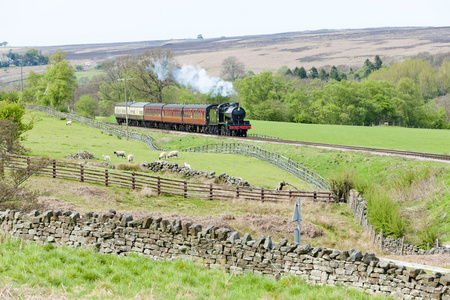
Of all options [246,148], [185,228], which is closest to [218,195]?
[185,228]

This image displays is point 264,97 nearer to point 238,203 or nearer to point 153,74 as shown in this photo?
point 153,74

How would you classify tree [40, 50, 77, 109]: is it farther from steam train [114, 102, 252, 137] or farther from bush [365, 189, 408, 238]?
bush [365, 189, 408, 238]

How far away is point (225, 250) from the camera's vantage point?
43.0ft

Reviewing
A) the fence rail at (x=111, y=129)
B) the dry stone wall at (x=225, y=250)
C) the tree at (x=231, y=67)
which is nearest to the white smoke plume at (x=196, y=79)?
the fence rail at (x=111, y=129)

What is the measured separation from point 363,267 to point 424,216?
1919 cm

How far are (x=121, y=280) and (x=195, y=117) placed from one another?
5712 centimetres

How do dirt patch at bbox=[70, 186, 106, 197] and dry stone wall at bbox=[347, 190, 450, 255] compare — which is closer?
dry stone wall at bbox=[347, 190, 450, 255]

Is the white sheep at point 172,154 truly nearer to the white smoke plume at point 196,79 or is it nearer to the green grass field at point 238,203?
the green grass field at point 238,203

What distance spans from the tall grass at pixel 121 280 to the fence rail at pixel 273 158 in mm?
22443

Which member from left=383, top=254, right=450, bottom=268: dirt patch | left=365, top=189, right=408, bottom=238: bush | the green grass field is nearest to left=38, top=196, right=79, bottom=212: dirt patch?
the green grass field

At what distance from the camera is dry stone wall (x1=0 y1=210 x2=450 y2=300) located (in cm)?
1139

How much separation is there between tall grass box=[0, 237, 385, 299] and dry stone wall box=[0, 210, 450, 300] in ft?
1.46

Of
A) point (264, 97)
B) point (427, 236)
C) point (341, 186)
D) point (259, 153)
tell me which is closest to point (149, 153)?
point (259, 153)

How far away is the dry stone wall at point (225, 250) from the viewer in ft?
37.4
